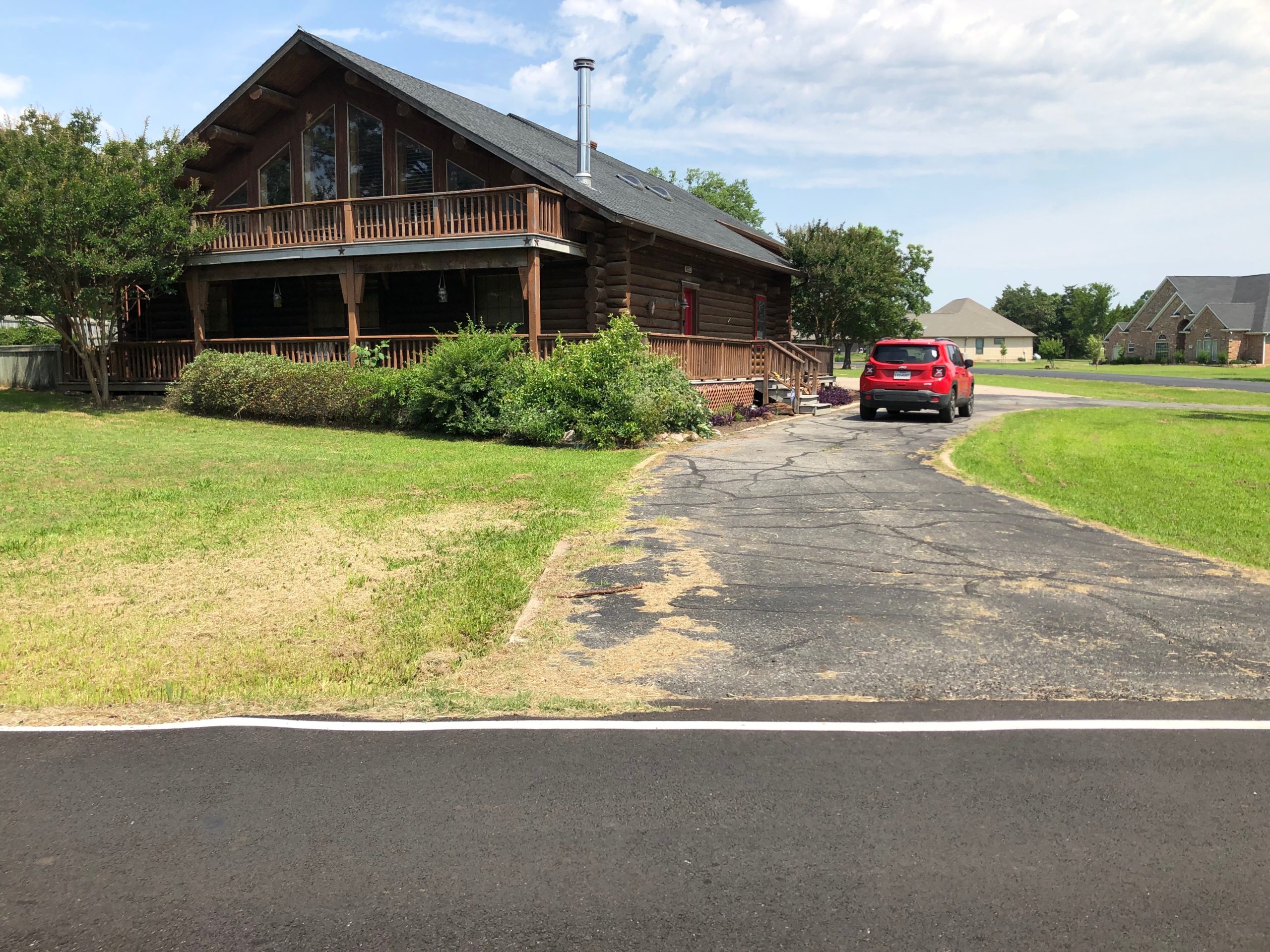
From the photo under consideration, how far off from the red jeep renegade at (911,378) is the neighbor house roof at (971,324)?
3132 inches

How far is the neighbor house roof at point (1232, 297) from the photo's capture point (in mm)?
70062

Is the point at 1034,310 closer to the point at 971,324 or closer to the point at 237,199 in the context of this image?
the point at 971,324

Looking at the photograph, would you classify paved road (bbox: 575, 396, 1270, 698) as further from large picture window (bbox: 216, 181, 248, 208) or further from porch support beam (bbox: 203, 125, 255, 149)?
large picture window (bbox: 216, 181, 248, 208)

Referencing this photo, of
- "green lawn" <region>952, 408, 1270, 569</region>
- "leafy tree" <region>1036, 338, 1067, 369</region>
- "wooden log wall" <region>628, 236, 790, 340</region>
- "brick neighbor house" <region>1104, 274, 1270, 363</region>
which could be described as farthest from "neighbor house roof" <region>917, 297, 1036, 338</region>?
"green lawn" <region>952, 408, 1270, 569</region>

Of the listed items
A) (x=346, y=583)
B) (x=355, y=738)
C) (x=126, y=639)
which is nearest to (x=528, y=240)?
(x=346, y=583)

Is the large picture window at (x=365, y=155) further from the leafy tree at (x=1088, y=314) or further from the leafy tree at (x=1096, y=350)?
the leafy tree at (x=1088, y=314)

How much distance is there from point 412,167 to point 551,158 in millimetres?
3177

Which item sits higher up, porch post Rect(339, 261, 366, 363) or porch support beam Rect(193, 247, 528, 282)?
porch support beam Rect(193, 247, 528, 282)

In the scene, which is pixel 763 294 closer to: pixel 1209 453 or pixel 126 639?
pixel 1209 453

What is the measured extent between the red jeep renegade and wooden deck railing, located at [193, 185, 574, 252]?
7.17 m

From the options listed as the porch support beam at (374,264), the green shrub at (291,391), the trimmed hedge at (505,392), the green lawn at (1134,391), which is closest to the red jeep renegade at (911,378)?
the trimmed hedge at (505,392)

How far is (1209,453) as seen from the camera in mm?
15359

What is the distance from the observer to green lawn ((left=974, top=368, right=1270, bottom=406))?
29.0m

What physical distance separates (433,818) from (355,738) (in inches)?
40.6
